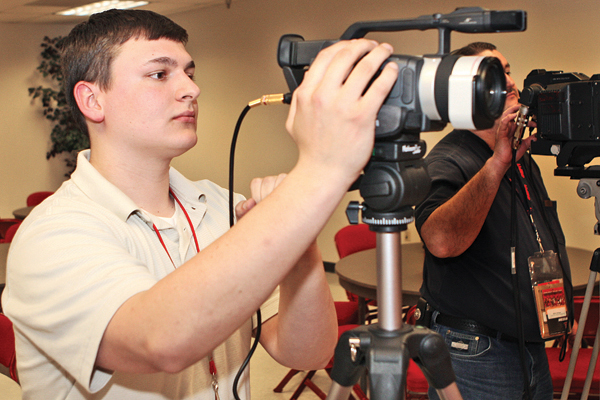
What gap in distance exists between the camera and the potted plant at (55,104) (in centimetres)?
763

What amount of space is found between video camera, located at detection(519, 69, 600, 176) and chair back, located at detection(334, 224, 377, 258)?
2039 mm

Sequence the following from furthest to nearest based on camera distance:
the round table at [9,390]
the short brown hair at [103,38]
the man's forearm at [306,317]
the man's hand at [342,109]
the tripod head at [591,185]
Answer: the round table at [9,390] → the tripod head at [591,185] → the short brown hair at [103,38] → the man's forearm at [306,317] → the man's hand at [342,109]

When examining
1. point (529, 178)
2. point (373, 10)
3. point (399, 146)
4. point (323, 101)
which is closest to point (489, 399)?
point (529, 178)

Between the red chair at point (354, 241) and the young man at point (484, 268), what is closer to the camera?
the young man at point (484, 268)

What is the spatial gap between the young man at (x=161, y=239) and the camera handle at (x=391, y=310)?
0.21 feet

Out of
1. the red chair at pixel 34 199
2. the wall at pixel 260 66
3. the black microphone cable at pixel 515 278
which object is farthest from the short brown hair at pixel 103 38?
the red chair at pixel 34 199

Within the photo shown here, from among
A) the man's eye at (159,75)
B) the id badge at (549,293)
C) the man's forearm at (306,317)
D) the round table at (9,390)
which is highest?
the man's eye at (159,75)

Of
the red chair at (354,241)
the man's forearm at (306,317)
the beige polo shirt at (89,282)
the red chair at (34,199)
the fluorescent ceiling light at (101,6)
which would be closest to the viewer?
the beige polo shirt at (89,282)

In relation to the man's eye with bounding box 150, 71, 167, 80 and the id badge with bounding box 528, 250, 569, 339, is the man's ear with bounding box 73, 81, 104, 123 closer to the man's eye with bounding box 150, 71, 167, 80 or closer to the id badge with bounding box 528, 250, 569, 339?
the man's eye with bounding box 150, 71, 167, 80

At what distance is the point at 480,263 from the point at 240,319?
119 cm

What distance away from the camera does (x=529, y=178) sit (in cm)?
183

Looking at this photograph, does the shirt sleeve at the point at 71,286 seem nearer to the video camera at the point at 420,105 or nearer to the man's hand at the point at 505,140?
the video camera at the point at 420,105

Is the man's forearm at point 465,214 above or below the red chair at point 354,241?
above

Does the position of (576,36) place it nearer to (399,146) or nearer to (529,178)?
(529,178)
